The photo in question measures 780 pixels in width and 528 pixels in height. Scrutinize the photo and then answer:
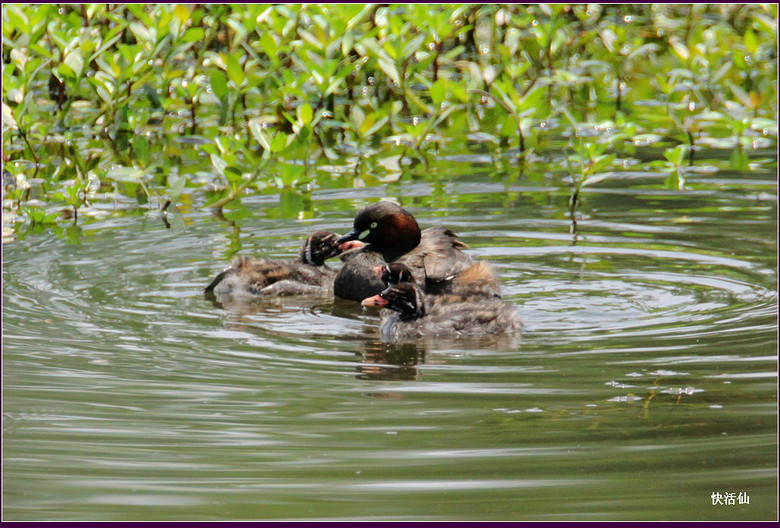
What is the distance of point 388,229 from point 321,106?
315 centimetres

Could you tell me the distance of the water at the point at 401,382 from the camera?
151 inches

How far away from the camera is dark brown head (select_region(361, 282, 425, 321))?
246 inches

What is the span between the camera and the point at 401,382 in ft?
17.1

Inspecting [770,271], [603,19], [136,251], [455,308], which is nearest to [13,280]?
[136,251]

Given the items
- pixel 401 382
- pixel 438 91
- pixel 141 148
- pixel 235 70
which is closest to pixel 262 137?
pixel 438 91

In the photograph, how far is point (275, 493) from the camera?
3.84 m

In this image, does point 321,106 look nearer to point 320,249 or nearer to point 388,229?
point 320,249

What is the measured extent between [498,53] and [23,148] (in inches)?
211

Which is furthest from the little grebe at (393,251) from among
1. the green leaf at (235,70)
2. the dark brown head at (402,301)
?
the green leaf at (235,70)

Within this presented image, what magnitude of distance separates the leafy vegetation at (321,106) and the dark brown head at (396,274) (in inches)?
76.1

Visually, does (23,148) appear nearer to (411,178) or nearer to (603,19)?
(411,178)

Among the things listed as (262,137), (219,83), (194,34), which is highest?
(194,34)

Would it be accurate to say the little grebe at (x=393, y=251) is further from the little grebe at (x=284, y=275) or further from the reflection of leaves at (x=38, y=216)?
the reflection of leaves at (x=38, y=216)

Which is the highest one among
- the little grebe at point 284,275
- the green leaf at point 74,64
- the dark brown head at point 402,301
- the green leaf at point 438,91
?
the green leaf at point 74,64
